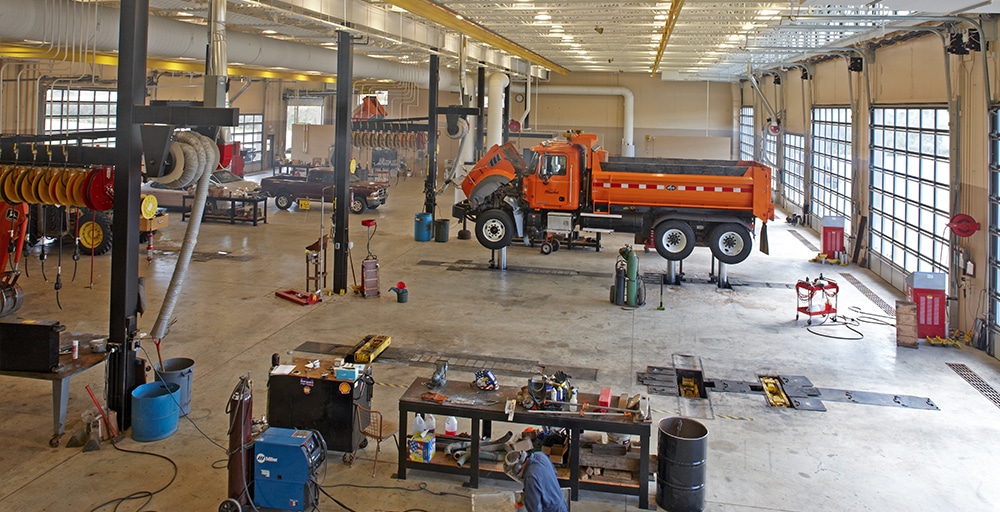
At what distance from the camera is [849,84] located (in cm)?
1906

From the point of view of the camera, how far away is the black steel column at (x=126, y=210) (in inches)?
324

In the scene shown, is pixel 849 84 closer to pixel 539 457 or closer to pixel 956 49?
pixel 956 49

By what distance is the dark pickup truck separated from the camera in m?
25.9

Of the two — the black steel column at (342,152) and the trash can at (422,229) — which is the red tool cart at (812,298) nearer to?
the black steel column at (342,152)

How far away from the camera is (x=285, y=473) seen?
22.5 feet

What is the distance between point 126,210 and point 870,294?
13.4 m

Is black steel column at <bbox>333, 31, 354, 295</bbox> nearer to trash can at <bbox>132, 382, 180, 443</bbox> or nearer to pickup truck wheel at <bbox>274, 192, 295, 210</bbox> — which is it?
trash can at <bbox>132, 382, 180, 443</bbox>

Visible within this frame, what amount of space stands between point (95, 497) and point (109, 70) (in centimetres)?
2197

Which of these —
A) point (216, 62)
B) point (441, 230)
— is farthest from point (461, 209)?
point (216, 62)

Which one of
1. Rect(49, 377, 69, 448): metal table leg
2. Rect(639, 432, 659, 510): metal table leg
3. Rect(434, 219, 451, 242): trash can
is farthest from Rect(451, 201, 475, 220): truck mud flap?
Rect(639, 432, 659, 510): metal table leg

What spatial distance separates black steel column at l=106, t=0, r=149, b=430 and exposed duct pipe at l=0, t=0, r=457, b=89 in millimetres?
421

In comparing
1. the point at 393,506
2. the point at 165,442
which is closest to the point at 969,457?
the point at 393,506

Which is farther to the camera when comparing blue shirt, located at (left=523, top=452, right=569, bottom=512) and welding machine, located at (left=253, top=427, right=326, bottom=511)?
welding machine, located at (left=253, top=427, right=326, bottom=511)

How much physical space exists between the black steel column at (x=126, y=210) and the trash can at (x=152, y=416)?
0.31 metres
